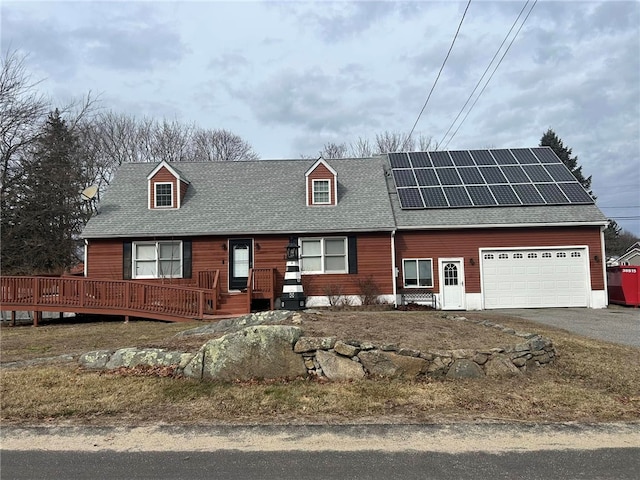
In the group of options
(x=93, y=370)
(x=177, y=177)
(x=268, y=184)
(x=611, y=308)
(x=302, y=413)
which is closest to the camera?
(x=302, y=413)

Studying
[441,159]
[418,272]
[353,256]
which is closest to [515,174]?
[441,159]

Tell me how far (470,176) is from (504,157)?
2.63 meters

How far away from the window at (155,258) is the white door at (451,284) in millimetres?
10226

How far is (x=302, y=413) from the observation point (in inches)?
211

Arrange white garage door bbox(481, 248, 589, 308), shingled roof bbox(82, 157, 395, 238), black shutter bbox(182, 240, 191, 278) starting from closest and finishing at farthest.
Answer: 1. black shutter bbox(182, 240, 191, 278)
2. shingled roof bbox(82, 157, 395, 238)
3. white garage door bbox(481, 248, 589, 308)

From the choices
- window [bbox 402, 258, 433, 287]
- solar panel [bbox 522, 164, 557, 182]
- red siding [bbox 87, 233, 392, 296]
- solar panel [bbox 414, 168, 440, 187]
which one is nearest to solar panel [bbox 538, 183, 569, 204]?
solar panel [bbox 522, 164, 557, 182]

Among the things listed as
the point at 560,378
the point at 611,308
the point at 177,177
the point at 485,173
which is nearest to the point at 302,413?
the point at 560,378

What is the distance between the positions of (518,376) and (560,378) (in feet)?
2.15

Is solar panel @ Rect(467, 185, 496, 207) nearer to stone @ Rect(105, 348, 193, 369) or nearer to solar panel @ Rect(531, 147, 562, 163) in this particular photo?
solar panel @ Rect(531, 147, 562, 163)

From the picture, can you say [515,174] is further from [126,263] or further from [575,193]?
[126,263]

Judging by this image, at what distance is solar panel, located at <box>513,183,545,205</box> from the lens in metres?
18.1

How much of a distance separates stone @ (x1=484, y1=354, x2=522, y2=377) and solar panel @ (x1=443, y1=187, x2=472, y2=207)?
12101 mm

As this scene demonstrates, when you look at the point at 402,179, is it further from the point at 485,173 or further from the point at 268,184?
the point at 268,184

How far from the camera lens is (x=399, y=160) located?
71.2ft
